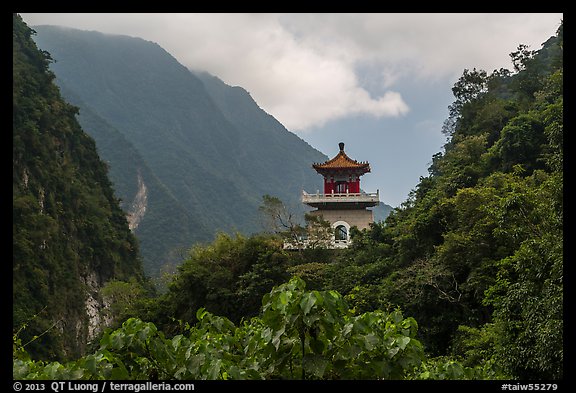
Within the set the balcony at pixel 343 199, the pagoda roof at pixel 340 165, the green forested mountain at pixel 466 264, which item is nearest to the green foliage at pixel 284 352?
the green forested mountain at pixel 466 264

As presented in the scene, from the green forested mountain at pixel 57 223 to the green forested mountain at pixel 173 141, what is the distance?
16.4 meters

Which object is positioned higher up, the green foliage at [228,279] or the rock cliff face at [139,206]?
the rock cliff face at [139,206]

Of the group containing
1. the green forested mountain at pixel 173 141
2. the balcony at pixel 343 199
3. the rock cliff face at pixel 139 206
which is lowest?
the balcony at pixel 343 199

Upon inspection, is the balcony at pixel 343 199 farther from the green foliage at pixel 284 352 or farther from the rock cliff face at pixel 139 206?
the rock cliff face at pixel 139 206

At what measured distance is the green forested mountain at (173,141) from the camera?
211ft

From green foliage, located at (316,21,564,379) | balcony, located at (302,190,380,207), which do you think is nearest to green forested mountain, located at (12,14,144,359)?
balcony, located at (302,190,380,207)

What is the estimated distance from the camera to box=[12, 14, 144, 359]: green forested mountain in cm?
2727

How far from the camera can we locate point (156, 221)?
60.8 m

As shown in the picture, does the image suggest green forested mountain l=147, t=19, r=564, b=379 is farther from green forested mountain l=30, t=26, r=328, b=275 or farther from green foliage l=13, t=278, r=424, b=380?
green forested mountain l=30, t=26, r=328, b=275

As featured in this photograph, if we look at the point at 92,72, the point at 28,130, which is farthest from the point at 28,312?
the point at 92,72

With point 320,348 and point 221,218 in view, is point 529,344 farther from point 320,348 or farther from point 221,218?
point 221,218

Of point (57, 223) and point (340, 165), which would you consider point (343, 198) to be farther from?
point (57, 223)

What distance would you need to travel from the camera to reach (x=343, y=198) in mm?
27344
